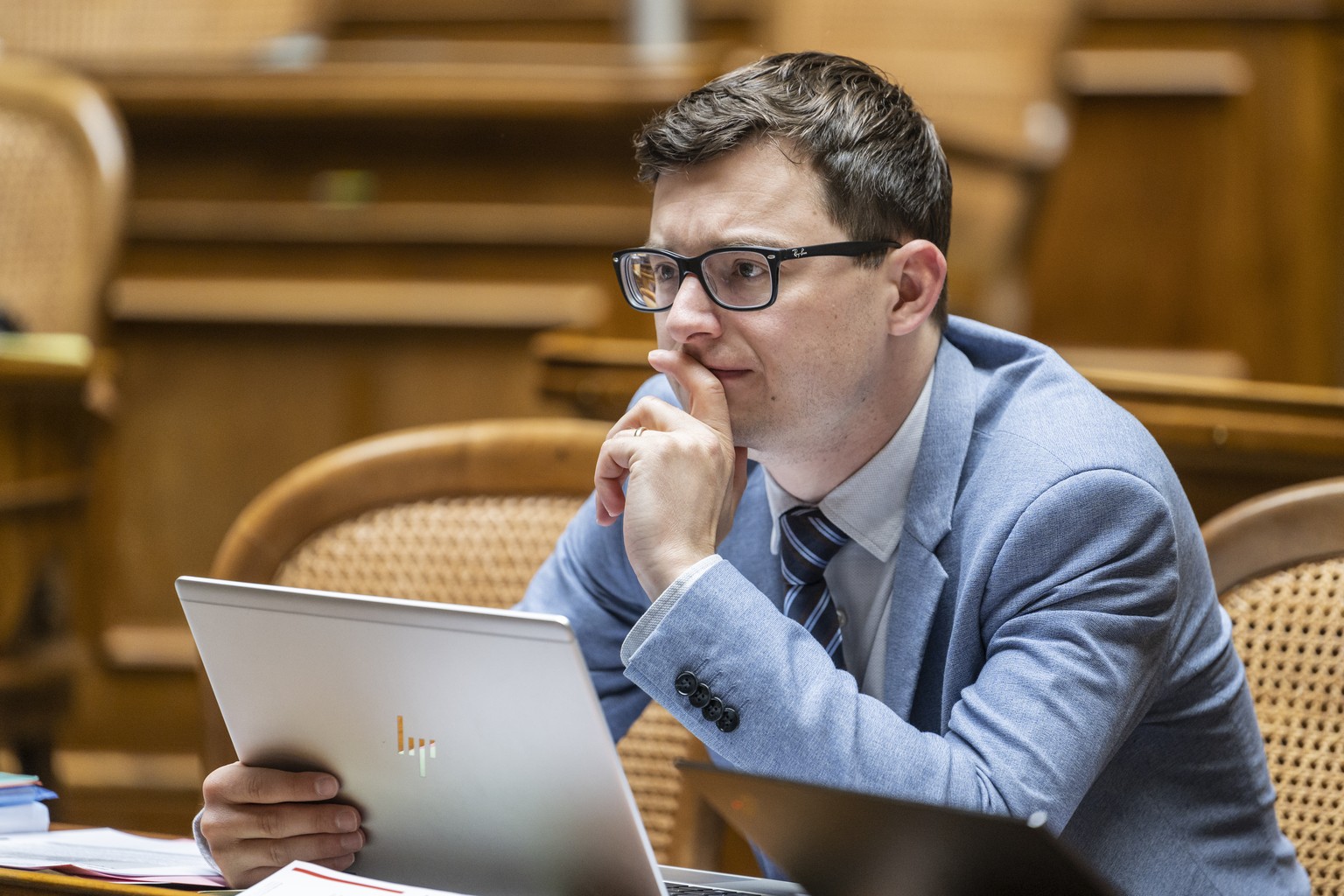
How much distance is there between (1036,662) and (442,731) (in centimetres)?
41

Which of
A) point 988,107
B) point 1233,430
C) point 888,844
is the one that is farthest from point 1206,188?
point 888,844

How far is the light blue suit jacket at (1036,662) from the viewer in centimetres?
97

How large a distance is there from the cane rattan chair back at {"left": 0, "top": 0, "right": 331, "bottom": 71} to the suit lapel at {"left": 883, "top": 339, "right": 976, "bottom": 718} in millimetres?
2191

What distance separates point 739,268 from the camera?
1.15 meters

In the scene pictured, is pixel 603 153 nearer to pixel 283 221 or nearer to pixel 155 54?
pixel 283 221

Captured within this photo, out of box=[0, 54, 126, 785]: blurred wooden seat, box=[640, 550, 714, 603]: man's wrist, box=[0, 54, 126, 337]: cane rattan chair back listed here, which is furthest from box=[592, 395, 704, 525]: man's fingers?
box=[0, 54, 126, 337]: cane rattan chair back

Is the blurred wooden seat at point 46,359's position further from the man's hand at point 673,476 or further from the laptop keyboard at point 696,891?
the laptop keyboard at point 696,891

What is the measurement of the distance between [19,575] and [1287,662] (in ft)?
5.11

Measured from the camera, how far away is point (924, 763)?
965 millimetres

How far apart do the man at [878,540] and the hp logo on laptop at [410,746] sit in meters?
0.09

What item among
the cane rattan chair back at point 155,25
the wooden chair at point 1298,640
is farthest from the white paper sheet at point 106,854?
the cane rattan chair back at point 155,25

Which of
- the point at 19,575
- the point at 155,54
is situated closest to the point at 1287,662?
the point at 19,575

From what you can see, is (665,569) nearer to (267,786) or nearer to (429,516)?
(267,786)

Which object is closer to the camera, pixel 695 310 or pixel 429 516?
pixel 695 310
